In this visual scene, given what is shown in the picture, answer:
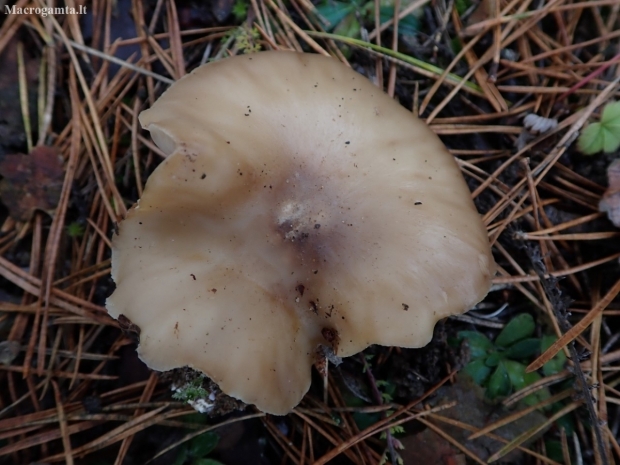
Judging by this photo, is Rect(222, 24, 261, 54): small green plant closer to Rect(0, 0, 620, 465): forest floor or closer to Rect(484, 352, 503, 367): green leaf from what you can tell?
Rect(0, 0, 620, 465): forest floor

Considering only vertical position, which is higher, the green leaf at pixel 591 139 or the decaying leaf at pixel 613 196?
the green leaf at pixel 591 139

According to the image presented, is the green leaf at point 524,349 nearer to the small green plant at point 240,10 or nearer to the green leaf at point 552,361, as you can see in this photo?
the green leaf at point 552,361

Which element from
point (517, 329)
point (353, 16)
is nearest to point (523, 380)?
point (517, 329)

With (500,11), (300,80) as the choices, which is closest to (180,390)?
(300,80)

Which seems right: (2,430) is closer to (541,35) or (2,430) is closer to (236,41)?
(236,41)

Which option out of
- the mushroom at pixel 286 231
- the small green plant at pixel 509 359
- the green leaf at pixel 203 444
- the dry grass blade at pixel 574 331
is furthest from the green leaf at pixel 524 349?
the green leaf at pixel 203 444

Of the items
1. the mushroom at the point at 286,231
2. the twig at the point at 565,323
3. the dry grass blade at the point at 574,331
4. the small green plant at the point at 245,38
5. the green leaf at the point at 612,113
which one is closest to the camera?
the mushroom at the point at 286,231

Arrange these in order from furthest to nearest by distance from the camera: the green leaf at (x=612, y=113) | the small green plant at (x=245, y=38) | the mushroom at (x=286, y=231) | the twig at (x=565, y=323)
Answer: the small green plant at (x=245, y=38) < the green leaf at (x=612, y=113) < the twig at (x=565, y=323) < the mushroom at (x=286, y=231)
